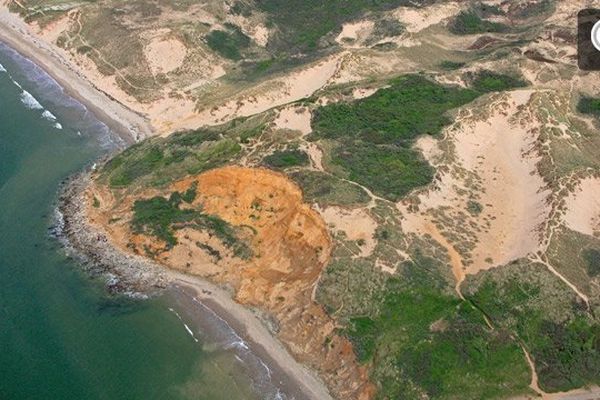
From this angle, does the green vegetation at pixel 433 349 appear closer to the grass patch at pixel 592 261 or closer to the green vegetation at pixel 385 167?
the grass patch at pixel 592 261

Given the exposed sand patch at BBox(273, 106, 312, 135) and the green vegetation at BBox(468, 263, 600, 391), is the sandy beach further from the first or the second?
the exposed sand patch at BBox(273, 106, 312, 135)

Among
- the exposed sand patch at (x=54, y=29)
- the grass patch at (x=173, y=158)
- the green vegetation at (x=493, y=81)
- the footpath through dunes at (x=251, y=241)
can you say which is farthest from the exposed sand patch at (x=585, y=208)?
the exposed sand patch at (x=54, y=29)

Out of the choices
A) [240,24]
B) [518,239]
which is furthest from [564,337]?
[240,24]

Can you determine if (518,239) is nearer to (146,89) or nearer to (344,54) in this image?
(344,54)

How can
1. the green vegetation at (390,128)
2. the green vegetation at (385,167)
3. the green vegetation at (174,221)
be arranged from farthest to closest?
the green vegetation at (390,128)
the green vegetation at (174,221)
the green vegetation at (385,167)

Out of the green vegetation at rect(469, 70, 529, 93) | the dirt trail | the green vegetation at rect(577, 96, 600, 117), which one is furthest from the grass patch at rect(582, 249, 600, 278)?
the green vegetation at rect(469, 70, 529, 93)

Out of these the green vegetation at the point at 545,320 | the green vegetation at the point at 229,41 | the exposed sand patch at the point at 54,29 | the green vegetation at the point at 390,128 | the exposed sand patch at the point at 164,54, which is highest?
the exposed sand patch at the point at 54,29

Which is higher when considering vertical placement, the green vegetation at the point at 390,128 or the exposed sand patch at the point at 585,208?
the green vegetation at the point at 390,128
